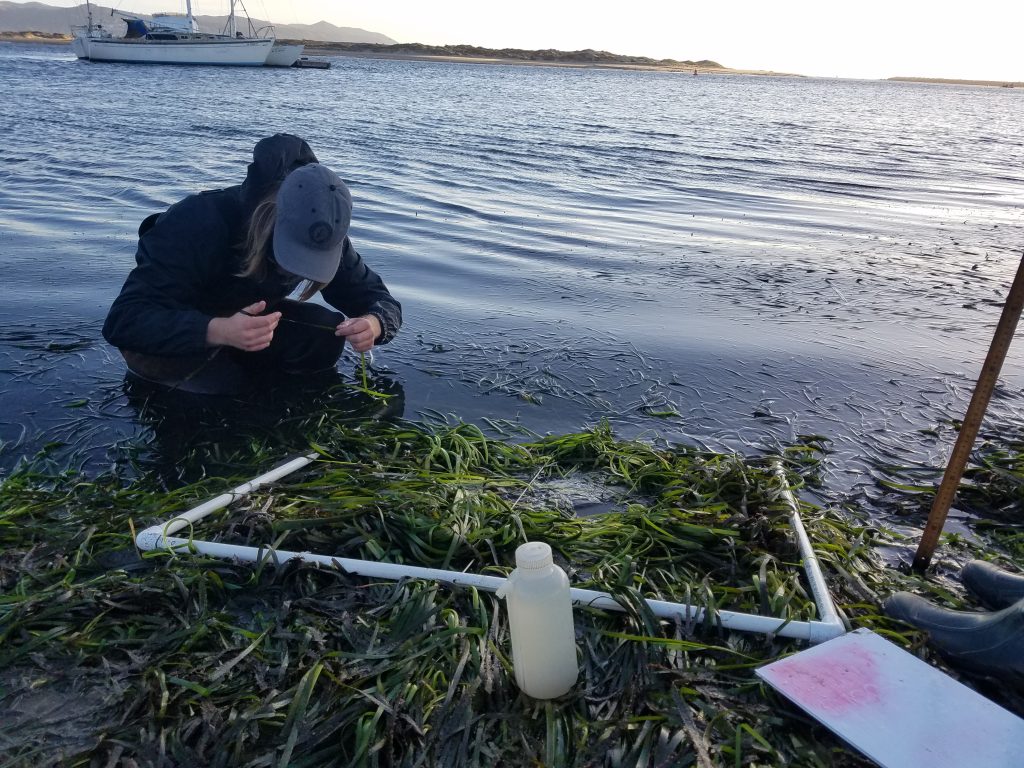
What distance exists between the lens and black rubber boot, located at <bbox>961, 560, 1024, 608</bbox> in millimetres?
2592

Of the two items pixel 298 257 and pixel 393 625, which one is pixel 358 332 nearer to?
pixel 298 257

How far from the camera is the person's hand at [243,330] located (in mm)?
3686

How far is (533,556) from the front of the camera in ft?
6.47

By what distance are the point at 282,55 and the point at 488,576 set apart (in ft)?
200

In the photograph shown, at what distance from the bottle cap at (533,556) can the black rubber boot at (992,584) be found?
1667 mm

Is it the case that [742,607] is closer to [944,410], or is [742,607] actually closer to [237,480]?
[237,480]

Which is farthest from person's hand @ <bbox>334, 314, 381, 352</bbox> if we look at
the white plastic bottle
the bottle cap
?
the bottle cap

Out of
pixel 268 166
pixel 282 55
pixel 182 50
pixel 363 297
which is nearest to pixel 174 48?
pixel 182 50

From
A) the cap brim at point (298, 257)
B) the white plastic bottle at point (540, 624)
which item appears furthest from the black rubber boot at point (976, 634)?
the cap brim at point (298, 257)

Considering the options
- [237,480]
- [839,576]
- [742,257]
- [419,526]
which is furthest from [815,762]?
[742,257]

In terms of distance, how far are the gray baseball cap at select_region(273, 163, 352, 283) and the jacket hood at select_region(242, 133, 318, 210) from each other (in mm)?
95

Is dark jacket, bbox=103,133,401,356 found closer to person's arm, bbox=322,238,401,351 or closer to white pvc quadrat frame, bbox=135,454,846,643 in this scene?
person's arm, bbox=322,238,401,351

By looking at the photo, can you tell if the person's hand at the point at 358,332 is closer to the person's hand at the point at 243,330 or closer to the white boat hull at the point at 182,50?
the person's hand at the point at 243,330

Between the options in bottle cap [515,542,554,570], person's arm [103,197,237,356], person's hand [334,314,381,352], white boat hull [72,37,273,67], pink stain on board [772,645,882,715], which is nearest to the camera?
bottle cap [515,542,554,570]
